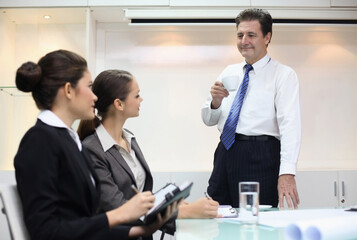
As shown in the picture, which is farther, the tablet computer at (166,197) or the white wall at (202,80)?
the white wall at (202,80)

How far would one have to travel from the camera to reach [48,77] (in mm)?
1301

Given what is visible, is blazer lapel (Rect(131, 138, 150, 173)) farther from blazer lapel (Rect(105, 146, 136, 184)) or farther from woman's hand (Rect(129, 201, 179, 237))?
woman's hand (Rect(129, 201, 179, 237))

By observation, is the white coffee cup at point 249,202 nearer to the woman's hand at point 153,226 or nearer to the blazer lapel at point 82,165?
the woman's hand at point 153,226

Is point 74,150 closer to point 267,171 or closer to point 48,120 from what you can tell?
point 48,120

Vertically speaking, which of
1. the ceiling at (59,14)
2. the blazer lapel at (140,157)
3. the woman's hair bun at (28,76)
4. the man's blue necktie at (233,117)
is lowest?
the blazer lapel at (140,157)

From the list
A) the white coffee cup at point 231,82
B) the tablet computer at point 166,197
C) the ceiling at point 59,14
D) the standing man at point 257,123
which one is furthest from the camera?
the ceiling at point 59,14

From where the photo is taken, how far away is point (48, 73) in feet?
4.27

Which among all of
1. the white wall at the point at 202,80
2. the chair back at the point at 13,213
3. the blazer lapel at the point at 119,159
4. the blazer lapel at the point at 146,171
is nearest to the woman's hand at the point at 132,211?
the chair back at the point at 13,213

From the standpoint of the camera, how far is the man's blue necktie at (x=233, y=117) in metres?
2.29

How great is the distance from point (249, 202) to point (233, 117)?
1.07 meters

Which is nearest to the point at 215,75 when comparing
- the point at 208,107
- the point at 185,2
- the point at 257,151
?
the point at 185,2

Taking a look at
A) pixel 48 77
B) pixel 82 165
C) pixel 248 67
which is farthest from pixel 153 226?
pixel 248 67

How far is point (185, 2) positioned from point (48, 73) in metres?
2.19

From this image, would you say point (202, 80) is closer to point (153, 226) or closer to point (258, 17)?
point (258, 17)
